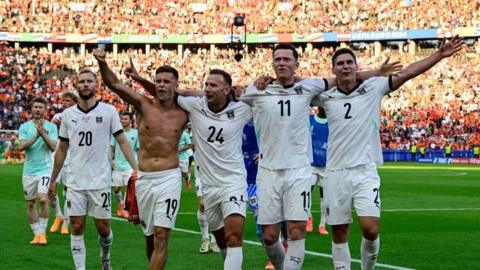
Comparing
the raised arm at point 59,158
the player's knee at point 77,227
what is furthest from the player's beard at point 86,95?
the player's knee at point 77,227

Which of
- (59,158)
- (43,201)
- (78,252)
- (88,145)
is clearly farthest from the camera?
(43,201)

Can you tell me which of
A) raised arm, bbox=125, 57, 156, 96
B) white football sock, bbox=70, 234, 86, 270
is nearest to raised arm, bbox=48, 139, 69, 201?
white football sock, bbox=70, 234, 86, 270

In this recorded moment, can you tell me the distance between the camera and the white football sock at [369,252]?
31.6 feet

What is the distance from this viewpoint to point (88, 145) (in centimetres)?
1095

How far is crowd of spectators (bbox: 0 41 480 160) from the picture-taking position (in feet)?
188

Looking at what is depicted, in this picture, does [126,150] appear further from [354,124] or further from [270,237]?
[354,124]

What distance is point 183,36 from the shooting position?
7550 centimetres

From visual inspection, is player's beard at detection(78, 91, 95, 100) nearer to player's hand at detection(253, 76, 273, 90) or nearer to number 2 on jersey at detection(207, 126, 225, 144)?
number 2 on jersey at detection(207, 126, 225, 144)


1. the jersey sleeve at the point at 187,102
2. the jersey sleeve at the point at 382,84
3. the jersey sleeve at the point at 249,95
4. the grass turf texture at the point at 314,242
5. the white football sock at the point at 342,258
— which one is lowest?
the grass turf texture at the point at 314,242

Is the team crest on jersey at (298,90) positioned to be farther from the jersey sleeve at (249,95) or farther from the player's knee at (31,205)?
the player's knee at (31,205)

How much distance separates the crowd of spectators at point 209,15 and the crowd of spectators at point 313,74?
2047mm

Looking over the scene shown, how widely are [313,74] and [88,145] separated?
59155mm

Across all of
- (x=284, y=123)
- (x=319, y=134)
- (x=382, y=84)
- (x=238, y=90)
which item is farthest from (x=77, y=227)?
(x=319, y=134)

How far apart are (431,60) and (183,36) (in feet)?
218
